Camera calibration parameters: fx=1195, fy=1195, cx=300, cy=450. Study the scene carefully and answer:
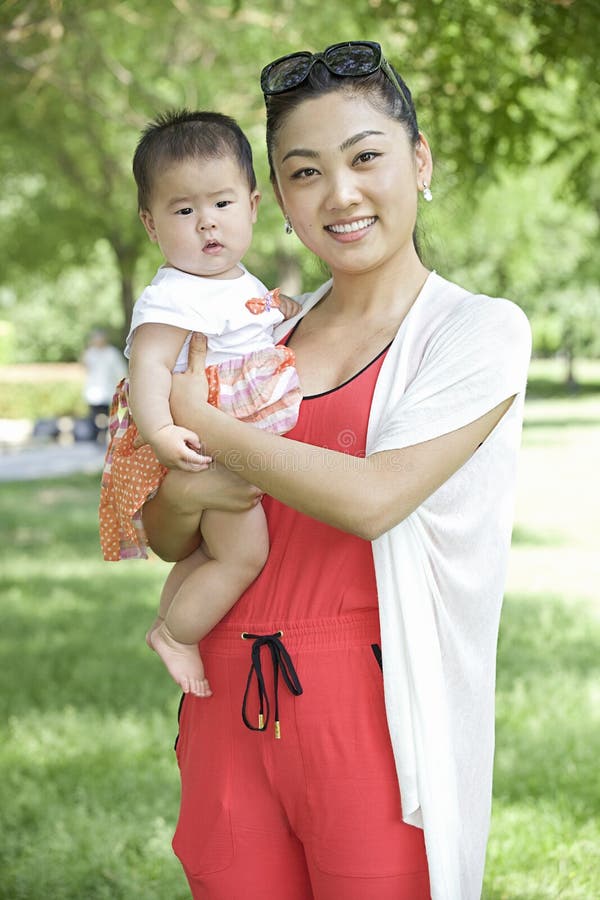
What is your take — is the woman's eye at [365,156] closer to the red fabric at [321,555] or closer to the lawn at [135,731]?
the red fabric at [321,555]

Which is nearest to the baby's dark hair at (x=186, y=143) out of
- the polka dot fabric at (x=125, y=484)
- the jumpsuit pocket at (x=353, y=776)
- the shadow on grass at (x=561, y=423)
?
the polka dot fabric at (x=125, y=484)

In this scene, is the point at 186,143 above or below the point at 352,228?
above

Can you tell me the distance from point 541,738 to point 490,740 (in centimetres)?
367

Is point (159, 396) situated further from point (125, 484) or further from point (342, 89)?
point (342, 89)

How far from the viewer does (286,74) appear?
238 centimetres

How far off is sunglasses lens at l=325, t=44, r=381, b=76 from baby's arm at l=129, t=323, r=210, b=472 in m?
0.62

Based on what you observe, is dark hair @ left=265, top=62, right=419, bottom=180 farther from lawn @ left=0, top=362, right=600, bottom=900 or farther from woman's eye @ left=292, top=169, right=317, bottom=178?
lawn @ left=0, top=362, right=600, bottom=900

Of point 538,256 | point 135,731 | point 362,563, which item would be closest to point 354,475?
point 362,563

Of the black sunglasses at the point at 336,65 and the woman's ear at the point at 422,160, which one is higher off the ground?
the black sunglasses at the point at 336,65

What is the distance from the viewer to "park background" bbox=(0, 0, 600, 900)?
4691mm

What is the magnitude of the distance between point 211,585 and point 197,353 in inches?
19.2

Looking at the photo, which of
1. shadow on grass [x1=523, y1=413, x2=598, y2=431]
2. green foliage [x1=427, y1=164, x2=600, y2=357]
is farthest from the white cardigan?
shadow on grass [x1=523, y1=413, x2=598, y2=431]

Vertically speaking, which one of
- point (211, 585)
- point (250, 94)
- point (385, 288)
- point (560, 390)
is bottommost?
point (211, 585)

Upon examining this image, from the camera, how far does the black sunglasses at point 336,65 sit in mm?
2338
